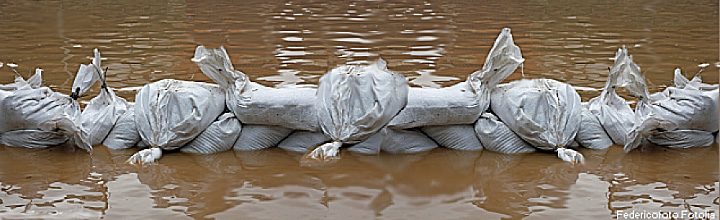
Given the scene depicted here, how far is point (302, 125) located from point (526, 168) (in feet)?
3.53

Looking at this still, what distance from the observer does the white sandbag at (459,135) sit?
14.4 feet

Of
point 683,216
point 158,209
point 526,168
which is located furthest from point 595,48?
point 158,209

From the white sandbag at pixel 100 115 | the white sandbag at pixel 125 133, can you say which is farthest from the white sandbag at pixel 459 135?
the white sandbag at pixel 100 115

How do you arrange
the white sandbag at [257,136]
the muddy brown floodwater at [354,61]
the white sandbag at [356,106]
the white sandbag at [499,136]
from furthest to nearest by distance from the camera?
the white sandbag at [257,136] < the white sandbag at [499,136] < the white sandbag at [356,106] < the muddy brown floodwater at [354,61]

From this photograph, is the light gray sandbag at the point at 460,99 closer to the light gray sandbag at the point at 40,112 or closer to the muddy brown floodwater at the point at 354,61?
the muddy brown floodwater at the point at 354,61

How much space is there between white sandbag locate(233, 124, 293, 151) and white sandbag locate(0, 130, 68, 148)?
90 centimetres

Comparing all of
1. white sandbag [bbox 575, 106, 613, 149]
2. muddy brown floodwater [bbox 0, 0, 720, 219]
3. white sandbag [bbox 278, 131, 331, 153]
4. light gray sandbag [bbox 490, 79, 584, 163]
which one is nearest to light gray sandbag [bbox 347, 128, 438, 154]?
muddy brown floodwater [bbox 0, 0, 720, 219]

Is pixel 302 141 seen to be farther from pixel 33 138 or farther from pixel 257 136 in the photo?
pixel 33 138

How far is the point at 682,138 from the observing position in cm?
440

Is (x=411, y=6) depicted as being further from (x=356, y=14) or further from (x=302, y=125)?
(x=302, y=125)

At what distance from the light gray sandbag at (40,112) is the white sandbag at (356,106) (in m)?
1.20

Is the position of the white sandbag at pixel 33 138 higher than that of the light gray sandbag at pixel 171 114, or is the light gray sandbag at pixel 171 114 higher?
the light gray sandbag at pixel 171 114

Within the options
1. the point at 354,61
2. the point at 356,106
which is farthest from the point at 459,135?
the point at 354,61

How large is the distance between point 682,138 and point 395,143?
141 centimetres
